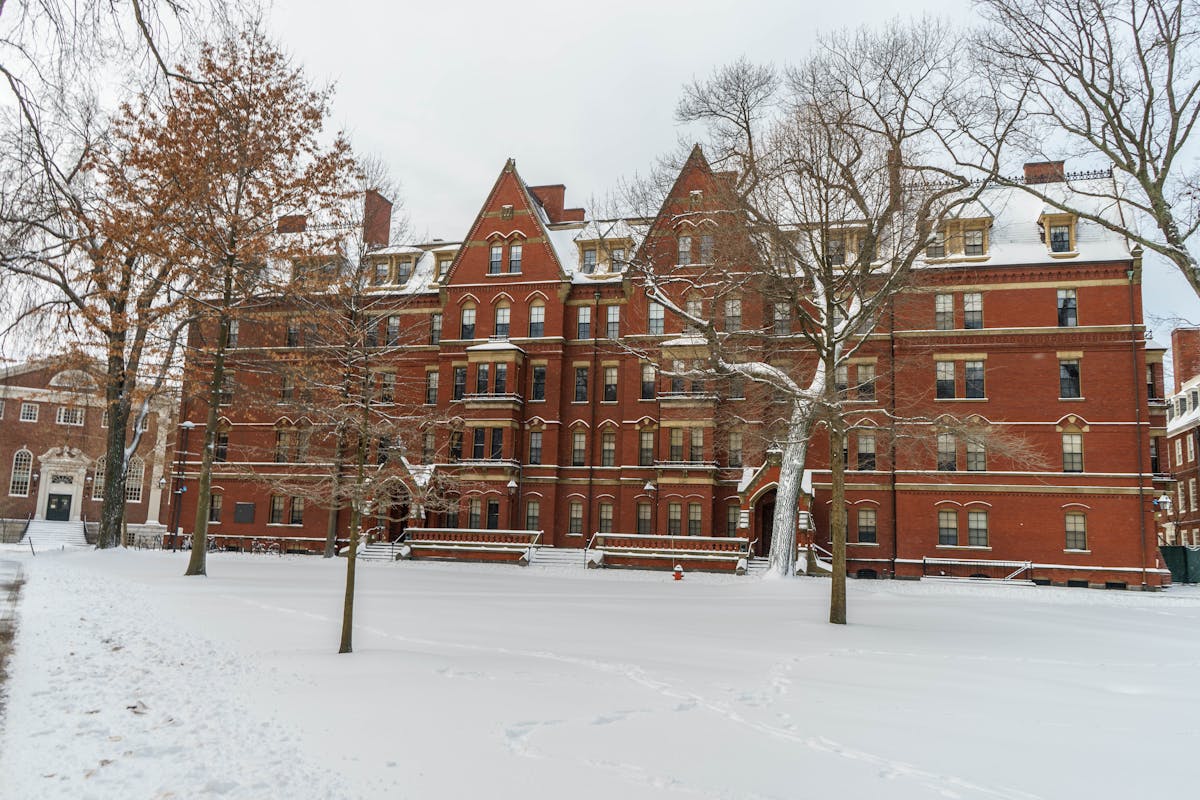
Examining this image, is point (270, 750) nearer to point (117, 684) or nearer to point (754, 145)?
point (117, 684)

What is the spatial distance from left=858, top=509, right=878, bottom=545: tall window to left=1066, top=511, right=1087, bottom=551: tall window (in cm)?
783

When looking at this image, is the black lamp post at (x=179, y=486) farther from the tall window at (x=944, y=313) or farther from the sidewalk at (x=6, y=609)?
the tall window at (x=944, y=313)

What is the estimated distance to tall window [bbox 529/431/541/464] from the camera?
41031 millimetres

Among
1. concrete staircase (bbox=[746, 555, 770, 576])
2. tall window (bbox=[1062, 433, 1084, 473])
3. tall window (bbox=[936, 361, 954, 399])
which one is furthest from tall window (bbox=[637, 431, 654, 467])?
tall window (bbox=[1062, 433, 1084, 473])

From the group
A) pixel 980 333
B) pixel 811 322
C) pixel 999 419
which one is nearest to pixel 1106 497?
pixel 999 419

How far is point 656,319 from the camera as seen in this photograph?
40281mm

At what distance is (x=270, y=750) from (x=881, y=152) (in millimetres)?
17979

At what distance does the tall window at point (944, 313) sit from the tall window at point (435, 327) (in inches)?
986

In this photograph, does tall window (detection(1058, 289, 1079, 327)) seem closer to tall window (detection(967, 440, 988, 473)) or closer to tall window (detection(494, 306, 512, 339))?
tall window (detection(967, 440, 988, 473))

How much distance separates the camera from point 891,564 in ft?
118

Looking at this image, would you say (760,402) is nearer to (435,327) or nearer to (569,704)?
(435,327)

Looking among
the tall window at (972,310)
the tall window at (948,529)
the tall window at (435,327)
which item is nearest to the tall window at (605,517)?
the tall window at (435,327)

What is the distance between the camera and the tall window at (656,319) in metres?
40.0

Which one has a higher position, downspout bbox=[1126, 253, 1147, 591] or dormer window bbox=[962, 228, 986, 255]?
dormer window bbox=[962, 228, 986, 255]
